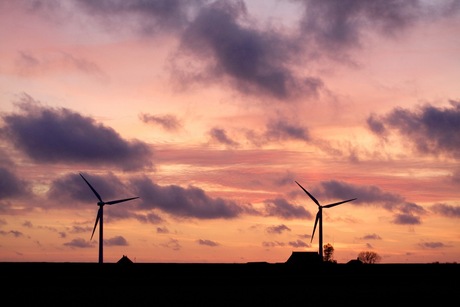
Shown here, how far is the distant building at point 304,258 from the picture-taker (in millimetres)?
185750

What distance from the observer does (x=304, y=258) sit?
187 metres
